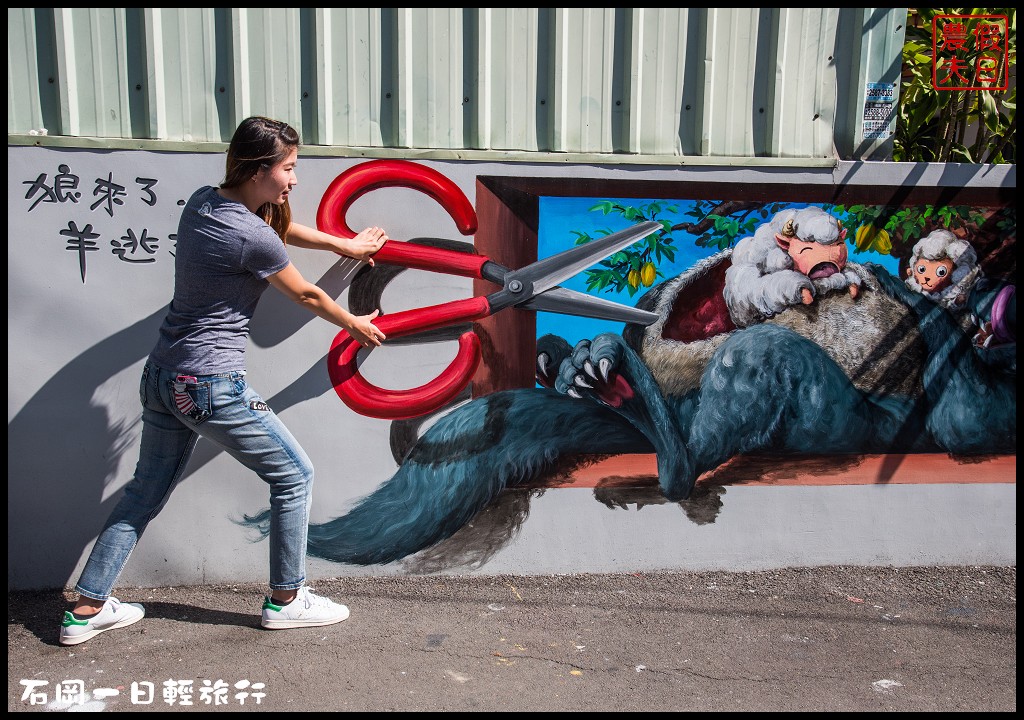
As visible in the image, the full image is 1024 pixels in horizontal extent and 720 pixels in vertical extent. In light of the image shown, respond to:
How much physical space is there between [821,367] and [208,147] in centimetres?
242

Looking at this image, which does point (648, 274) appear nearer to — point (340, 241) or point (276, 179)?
point (340, 241)

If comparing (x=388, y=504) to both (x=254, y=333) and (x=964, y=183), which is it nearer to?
(x=254, y=333)

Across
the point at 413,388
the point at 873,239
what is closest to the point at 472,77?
the point at 413,388

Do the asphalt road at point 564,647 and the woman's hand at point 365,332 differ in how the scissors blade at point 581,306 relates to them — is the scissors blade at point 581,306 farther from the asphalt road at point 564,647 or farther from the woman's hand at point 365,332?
the asphalt road at point 564,647

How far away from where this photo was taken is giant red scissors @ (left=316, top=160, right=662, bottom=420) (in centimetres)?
309

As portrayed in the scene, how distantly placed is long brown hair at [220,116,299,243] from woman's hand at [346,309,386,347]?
21.9 inches

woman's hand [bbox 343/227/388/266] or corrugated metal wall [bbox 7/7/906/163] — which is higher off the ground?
corrugated metal wall [bbox 7/7/906/163]

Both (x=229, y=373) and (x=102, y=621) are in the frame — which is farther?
(x=102, y=621)

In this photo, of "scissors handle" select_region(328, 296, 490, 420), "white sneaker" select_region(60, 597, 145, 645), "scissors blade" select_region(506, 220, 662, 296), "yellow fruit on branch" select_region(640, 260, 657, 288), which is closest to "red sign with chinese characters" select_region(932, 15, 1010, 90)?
"yellow fruit on branch" select_region(640, 260, 657, 288)

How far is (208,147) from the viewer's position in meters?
3.03

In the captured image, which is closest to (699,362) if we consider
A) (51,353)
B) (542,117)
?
(542,117)

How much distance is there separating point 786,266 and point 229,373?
207 cm

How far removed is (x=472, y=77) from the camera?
10.3 feet

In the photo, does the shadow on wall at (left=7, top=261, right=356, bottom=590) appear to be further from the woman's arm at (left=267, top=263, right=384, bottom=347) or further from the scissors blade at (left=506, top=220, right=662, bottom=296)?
the scissors blade at (left=506, top=220, right=662, bottom=296)
